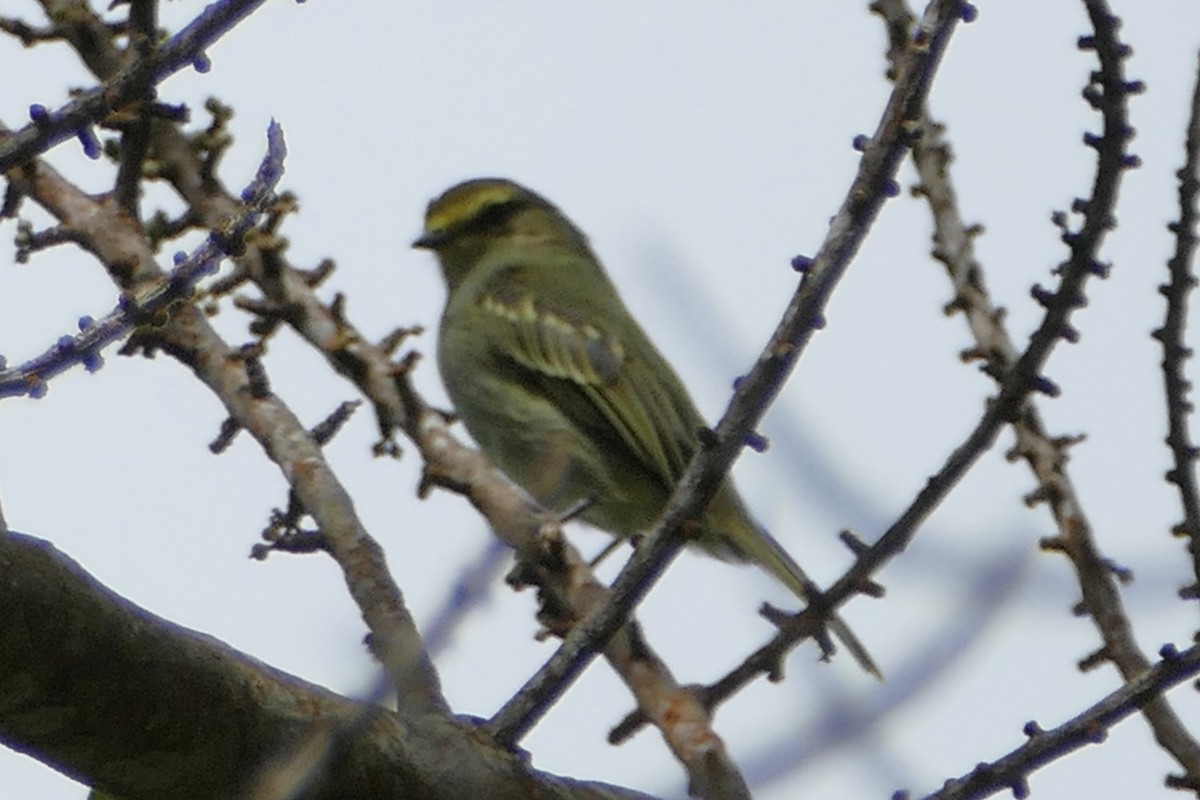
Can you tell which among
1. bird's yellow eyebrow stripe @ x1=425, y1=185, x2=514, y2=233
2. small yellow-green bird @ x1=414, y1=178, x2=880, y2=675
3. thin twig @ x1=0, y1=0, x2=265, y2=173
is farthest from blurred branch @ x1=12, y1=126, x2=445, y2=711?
bird's yellow eyebrow stripe @ x1=425, y1=185, x2=514, y2=233

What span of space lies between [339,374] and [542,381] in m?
1.89

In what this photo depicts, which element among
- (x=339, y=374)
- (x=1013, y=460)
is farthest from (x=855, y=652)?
(x=339, y=374)

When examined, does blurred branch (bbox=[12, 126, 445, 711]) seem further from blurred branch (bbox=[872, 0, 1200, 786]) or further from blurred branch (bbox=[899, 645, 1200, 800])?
blurred branch (bbox=[899, 645, 1200, 800])

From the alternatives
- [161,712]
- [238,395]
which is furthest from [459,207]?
[161,712]

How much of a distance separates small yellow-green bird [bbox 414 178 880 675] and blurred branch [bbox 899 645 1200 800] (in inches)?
108

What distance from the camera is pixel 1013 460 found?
13.7 feet

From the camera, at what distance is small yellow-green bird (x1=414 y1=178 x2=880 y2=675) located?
21.0 ft

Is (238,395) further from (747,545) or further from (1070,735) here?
(1070,735)

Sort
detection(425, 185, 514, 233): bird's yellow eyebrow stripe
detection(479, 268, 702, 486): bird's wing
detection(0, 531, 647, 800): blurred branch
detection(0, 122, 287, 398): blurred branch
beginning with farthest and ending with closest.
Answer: detection(425, 185, 514, 233): bird's yellow eyebrow stripe < detection(479, 268, 702, 486): bird's wing < detection(0, 122, 287, 398): blurred branch < detection(0, 531, 647, 800): blurred branch

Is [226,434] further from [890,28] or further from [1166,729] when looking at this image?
[1166,729]

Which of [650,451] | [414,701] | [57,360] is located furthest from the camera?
[650,451]

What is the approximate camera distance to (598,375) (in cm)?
686

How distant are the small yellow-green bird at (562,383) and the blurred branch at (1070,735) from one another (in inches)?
108

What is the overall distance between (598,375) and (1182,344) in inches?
154
